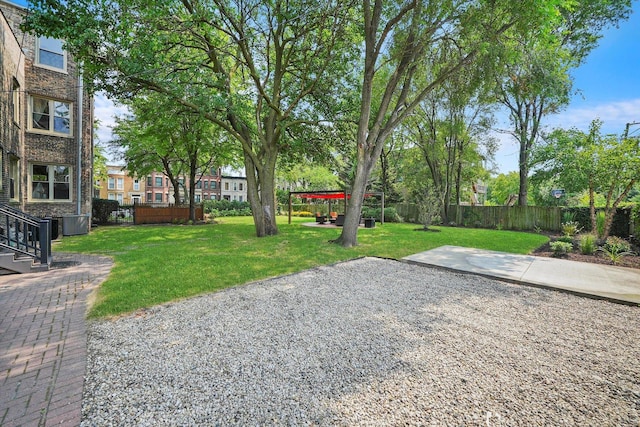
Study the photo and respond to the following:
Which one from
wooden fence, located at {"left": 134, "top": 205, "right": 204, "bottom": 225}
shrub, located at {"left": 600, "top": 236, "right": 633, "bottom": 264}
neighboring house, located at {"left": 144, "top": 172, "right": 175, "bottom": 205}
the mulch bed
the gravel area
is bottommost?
the gravel area

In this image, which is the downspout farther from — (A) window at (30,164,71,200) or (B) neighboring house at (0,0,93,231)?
(A) window at (30,164,71,200)

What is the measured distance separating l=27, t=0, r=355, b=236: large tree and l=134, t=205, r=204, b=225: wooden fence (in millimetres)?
9891

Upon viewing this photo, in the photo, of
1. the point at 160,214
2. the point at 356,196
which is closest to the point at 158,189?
the point at 160,214

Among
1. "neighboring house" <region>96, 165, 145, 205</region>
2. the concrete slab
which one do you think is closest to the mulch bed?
the concrete slab

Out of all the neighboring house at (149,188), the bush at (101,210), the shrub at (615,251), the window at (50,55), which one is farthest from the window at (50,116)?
the neighboring house at (149,188)

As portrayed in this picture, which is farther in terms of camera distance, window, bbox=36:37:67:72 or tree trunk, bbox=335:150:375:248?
window, bbox=36:37:67:72

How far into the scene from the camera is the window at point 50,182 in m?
11.4

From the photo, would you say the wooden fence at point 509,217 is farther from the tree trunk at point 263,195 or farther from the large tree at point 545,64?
the tree trunk at point 263,195

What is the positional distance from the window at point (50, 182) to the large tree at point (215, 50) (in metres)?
5.49

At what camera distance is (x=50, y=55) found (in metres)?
11.3

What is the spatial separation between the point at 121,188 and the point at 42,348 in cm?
5797

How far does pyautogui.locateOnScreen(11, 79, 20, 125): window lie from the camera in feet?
30.7

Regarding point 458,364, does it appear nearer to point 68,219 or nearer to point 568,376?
point 568,376

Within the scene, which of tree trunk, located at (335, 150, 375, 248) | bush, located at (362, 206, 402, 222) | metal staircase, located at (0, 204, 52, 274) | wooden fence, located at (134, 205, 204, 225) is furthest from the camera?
bush, located at (362, 206, 402, 222)
